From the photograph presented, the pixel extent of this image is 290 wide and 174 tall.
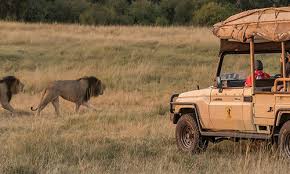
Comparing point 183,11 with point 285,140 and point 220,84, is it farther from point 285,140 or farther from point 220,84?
point 285,140

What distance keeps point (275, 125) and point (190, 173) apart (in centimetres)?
148

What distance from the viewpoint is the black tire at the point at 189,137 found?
11.4 meters

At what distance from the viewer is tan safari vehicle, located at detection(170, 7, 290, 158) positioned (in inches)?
385

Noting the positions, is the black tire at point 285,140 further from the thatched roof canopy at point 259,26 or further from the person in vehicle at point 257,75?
the thatched roof canopy at point 259,26

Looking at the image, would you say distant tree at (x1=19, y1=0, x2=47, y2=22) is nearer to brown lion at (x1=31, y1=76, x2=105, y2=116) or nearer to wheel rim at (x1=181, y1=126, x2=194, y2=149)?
brown lion at (x1=31, y1=76, x2=105, y2=116)

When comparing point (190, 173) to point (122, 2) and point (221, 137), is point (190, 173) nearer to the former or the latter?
point (221, 137)

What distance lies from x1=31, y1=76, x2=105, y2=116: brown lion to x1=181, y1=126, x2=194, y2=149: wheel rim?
7258 mm

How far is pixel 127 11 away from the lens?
69938mm

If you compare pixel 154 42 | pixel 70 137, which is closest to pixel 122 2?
pixel 154 42

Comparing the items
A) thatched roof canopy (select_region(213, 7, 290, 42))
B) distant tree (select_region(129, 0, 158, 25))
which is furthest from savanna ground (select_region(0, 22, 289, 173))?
distant tree (select_region(129, 0, 158, 25))

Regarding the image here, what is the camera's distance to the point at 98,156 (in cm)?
1077

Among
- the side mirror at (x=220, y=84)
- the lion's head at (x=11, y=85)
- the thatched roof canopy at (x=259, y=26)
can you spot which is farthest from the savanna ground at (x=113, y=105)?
the thatched roof canopy at (x=259, y=26)

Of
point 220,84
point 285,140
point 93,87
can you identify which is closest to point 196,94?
point 220,84

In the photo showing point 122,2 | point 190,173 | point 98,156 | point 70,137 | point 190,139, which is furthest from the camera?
point 122,2
